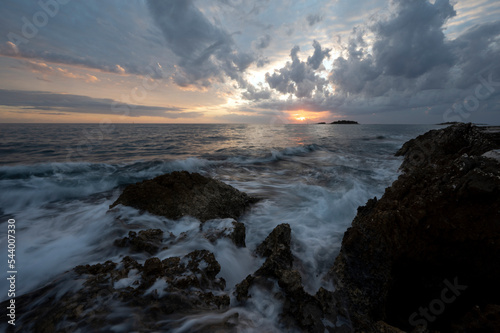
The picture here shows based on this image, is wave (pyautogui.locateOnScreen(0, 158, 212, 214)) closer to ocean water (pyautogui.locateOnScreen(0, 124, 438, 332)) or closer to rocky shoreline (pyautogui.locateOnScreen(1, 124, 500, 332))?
ocean water (pyautogui.locateOnScreen(0, 124, 438, 332))

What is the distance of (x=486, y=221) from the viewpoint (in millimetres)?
2545

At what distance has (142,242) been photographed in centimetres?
388

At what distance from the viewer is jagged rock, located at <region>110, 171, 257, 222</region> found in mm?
5309

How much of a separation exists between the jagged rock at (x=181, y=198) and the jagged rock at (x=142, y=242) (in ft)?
3.50

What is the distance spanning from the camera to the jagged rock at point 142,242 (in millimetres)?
3857

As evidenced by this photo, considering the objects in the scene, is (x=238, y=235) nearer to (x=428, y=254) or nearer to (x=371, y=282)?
(x=371, y=282)

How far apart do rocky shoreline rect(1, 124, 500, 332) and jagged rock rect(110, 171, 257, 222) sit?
217cm

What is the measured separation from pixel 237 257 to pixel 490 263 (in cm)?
370

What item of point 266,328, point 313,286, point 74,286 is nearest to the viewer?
point 266,328

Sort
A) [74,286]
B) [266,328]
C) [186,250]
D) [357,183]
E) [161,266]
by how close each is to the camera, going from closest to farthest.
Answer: [266,328]
[74,286]
[161,266]
[186,250]
[357,183]

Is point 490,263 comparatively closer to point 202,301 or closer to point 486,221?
point 486,221

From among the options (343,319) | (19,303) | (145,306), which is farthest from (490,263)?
(19,303)

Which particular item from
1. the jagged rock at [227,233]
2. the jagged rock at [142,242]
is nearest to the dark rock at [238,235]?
the jagged rock at [227,233]

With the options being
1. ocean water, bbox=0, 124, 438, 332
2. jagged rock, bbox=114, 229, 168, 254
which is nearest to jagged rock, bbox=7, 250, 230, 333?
ocean water, bbox=0, 124, 438, 332
